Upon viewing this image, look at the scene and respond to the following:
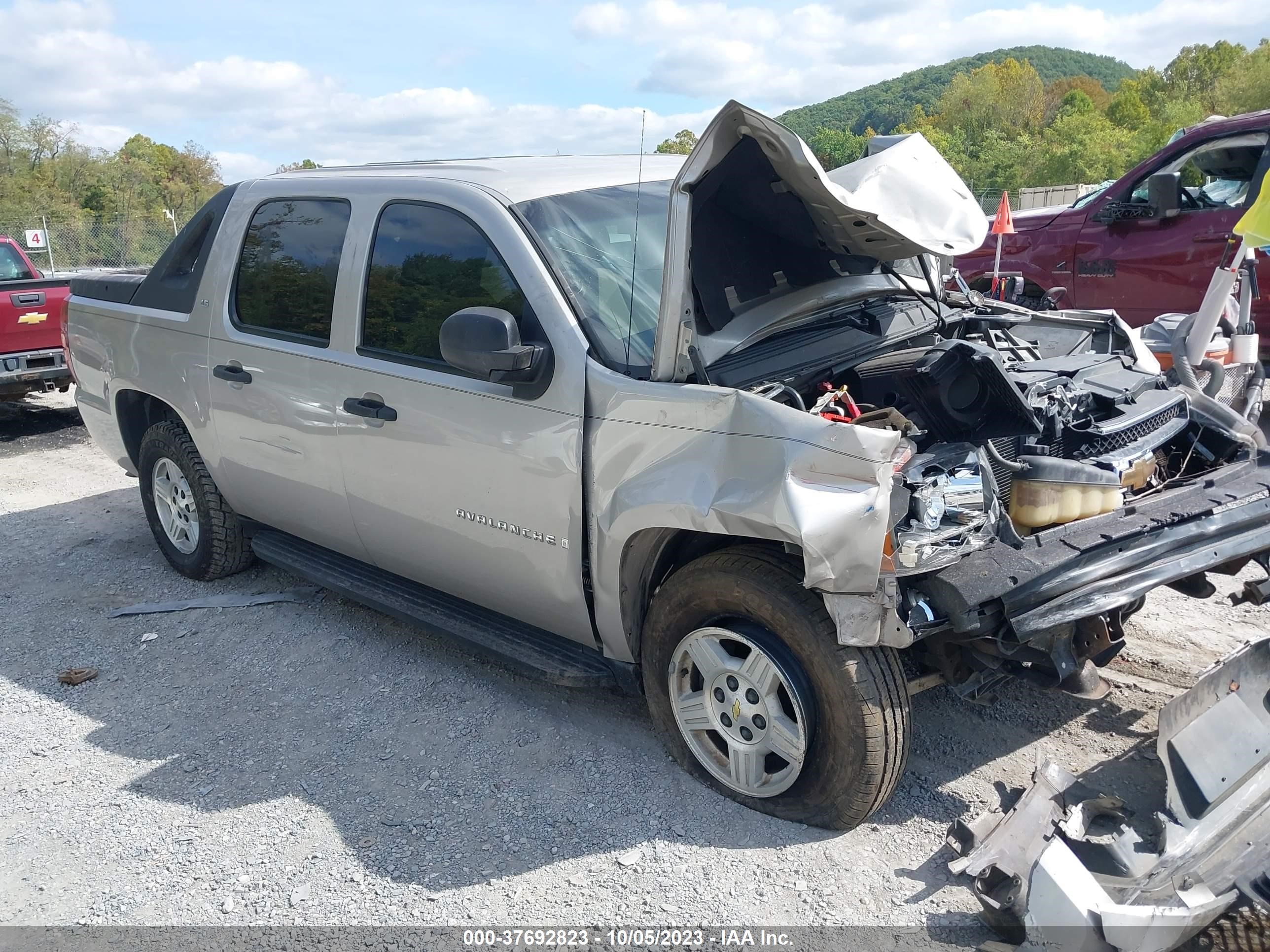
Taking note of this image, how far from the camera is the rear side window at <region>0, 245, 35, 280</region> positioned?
33.2 ft

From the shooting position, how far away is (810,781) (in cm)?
304

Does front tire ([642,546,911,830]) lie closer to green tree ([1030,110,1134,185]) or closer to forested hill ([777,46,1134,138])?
forested hill ([777,46,1134,138])

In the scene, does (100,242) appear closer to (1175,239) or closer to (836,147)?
(1175,239)

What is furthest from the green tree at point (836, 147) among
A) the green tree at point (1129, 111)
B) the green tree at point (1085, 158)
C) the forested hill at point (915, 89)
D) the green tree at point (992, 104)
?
the green tree at point (992, 104)

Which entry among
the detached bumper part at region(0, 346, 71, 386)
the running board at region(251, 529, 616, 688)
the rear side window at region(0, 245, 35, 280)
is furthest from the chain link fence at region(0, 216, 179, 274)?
the running board at region(251, 529, 616, 688)

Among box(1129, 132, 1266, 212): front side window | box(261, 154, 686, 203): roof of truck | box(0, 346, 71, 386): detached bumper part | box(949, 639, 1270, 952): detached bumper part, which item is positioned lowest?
box(949, 639, 1270, 952): detached bumper part

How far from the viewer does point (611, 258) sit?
359cm

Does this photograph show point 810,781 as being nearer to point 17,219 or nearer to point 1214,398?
point 1214,398

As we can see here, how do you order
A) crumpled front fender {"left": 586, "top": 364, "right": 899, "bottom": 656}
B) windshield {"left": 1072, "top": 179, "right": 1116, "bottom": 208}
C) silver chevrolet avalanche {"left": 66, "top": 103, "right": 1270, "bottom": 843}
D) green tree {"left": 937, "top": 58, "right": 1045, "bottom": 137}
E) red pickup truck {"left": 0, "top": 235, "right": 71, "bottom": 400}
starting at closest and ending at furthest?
crumpled front fender {"left": 586, "top": 364, "right": 899, "bottom": 656} → silver chevrolet avalanche {"left": 66, "top": 103, "right": 1270, "bottom": 843} → windshield {"left": 1072, "top": 179, "right": 1116, "bottom": 208} → red pickup truck {"left": 0, "top": 235, "right": 71, "bottom": 400} → green tree {"left": 937, "top": 58, "right": 1045, "bottom": 137}

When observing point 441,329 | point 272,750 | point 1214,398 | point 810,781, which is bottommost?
point 272,750

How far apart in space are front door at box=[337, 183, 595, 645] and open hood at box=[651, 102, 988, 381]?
1.39 ft

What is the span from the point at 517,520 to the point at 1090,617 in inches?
71.0

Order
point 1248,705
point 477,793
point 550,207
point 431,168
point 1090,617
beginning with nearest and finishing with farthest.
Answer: point 1248,705 < point 1090,617 < point 477,793 < point 550,207 < point 431,168

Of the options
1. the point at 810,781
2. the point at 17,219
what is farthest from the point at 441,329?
the point at 17,219
